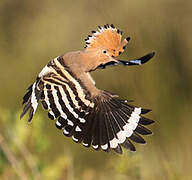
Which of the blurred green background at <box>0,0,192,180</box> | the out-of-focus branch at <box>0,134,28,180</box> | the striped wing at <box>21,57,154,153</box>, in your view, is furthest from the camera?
the blurred green background at <box>0,0,192,180</box>

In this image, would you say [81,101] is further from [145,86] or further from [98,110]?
[145,86]

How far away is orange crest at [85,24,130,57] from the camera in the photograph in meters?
1.41

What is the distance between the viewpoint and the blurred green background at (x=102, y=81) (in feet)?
6.30

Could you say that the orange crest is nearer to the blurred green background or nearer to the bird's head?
the bird's head

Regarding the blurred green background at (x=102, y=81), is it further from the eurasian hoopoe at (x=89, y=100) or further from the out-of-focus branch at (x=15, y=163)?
the eurasian hoopoe at (x=89, y=100)

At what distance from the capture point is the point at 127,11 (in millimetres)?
3479

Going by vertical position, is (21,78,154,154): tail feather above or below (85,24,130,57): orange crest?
below

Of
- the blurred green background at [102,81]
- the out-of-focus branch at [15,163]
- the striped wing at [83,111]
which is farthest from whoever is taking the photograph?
the blurred green background at [102,81]

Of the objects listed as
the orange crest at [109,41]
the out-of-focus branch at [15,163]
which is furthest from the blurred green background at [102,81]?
the orange crest at [109,41]

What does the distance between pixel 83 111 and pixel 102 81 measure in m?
2.19

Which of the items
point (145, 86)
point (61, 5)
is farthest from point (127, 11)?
point (145, 86)

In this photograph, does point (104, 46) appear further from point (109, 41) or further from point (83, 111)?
point (83, 111)

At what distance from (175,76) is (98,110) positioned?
795mm

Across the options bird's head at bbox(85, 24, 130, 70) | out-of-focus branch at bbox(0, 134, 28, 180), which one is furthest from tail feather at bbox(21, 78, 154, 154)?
out-of-focus branch at bbox(0, 134, 28, 180)
